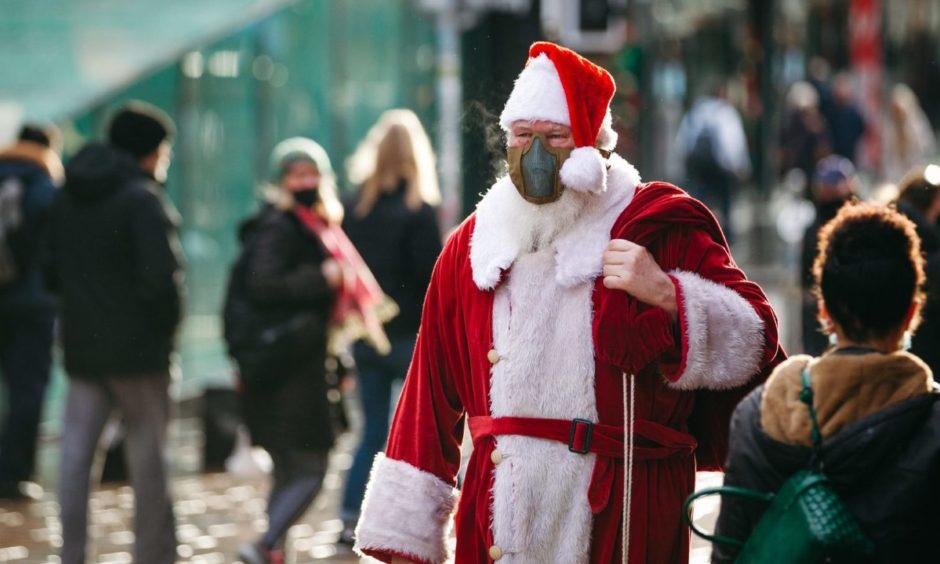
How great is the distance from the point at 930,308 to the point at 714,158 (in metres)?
14.4

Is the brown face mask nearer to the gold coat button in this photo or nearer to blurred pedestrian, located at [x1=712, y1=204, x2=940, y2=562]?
the gold coat button

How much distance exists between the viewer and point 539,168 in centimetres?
405

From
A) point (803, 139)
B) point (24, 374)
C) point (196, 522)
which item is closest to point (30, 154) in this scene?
point (24, 374)

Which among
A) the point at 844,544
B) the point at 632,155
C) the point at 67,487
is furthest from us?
the point at 632,155

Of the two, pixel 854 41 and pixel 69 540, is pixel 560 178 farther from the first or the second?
pixel 854 41

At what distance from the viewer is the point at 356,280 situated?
790 cm

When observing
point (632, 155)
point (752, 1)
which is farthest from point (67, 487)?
point (752, 1)

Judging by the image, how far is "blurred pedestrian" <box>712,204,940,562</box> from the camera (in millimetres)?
3223

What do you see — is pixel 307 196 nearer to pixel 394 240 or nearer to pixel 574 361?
pixel 394 240

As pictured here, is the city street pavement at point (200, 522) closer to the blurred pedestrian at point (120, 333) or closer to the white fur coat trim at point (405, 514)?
the blurred pedestrian at point (120, 333)

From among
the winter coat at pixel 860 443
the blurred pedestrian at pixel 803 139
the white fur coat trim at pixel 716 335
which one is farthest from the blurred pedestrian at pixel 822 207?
the blurred pedestrian at pixel 803 139

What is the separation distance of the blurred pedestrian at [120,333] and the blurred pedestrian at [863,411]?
430cm

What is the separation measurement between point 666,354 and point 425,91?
529 inches

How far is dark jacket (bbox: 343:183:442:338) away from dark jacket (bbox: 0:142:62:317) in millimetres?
2011
